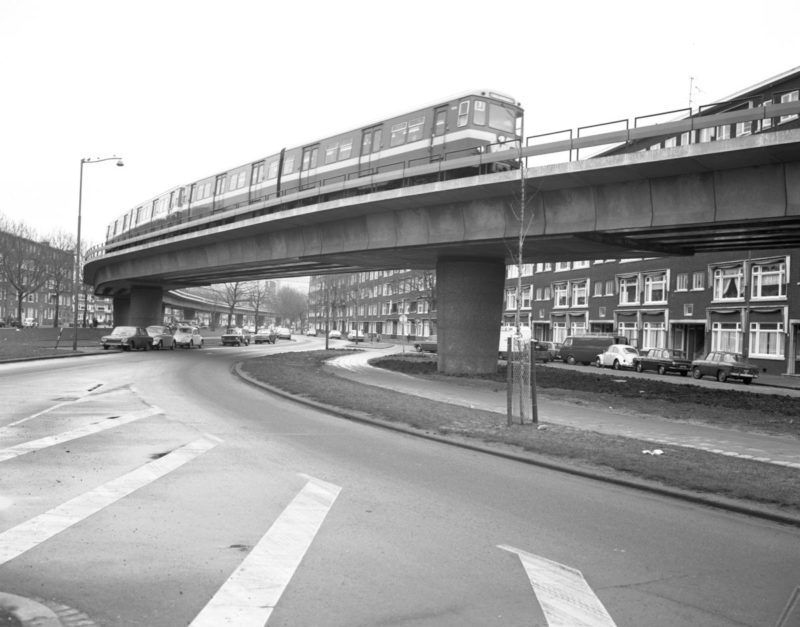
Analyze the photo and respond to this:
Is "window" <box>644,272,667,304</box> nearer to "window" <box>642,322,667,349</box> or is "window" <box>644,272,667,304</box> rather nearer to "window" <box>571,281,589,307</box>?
"window" <box>642,322,667,349</box>

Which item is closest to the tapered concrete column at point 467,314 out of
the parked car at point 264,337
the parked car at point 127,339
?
the parked car at point 127,339

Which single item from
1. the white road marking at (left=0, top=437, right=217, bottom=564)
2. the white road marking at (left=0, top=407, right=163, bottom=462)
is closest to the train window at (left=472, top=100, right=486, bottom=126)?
the white road marking at (left=0, top=407, right=163, bottom=462)

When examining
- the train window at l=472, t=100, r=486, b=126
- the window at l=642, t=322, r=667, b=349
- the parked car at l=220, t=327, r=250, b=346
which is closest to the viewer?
the train window at l=472, t=100, r=486, b=126

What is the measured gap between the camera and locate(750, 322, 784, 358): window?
39.4 m

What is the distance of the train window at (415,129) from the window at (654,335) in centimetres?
3309

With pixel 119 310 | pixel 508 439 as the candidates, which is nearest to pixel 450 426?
pixel 508 439

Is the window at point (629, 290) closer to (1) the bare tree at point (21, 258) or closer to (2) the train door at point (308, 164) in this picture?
(2) the train door at point (308, 164)

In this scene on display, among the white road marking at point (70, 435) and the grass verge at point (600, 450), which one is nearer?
the grass verge at point (600, 450)

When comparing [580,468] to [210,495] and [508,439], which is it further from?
[210,495]

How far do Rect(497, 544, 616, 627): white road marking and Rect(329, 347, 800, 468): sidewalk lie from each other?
19.5 feet

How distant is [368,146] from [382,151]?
39.6 inches

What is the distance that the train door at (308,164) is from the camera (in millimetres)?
28172

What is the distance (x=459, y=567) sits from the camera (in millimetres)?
5027

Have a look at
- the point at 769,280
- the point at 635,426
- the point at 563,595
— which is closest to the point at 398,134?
the point at 635,426
